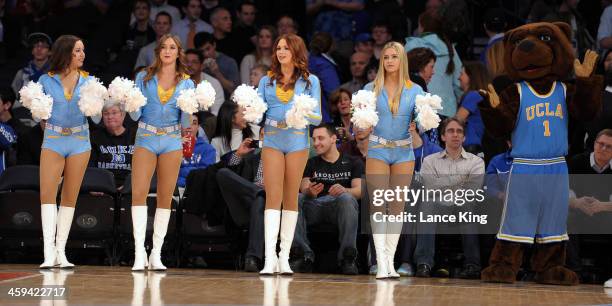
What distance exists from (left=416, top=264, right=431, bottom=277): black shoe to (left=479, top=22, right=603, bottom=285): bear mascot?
88 cm

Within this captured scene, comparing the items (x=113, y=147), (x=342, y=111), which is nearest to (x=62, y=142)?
(x=113, y=147)

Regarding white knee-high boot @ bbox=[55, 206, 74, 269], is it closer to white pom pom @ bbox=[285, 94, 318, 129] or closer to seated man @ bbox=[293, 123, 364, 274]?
seated man @ bbox=[293, 123, 364, 274]

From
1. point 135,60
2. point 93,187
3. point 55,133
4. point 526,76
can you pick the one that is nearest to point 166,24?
point 135,60

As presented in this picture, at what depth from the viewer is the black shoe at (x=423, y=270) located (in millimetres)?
10945

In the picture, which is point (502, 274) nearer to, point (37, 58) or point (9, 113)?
point (9, 113)

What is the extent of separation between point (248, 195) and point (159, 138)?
124cm

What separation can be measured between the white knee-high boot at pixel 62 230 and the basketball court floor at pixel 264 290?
25 cm

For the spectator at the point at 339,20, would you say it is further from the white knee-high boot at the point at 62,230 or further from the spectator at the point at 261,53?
the white knee-high boot at the point at 62,230

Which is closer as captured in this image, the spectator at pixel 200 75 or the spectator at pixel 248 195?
the spectator at pixel 248 195

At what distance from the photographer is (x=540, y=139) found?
999 cm

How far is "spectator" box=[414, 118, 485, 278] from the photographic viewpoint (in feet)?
36.0

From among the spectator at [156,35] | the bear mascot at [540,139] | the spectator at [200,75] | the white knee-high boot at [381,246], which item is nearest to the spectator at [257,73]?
the spectator at [200,75]

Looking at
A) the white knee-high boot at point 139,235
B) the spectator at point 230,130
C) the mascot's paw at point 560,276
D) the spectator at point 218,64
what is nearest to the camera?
the mascot's paw at point 560,276

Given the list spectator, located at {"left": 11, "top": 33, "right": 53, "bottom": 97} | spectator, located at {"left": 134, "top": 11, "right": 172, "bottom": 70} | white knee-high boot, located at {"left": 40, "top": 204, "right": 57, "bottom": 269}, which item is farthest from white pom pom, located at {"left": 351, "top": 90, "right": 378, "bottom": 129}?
spectator, located at {"left": 11, "top": 33, "right": 53, "bottom": 97}
